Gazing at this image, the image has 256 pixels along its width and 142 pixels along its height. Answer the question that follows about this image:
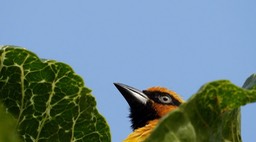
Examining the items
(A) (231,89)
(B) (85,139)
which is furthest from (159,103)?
(A) (231,89)

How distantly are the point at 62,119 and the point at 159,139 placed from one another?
0.72 meters

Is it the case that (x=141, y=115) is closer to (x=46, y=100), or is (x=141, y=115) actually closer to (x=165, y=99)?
(x=165, y=99)

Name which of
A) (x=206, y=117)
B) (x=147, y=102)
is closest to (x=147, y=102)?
(x=147, y=102)

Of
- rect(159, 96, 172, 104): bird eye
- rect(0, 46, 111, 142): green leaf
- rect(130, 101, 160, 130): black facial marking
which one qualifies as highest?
rect(159, 96, 172, 104): bird eye

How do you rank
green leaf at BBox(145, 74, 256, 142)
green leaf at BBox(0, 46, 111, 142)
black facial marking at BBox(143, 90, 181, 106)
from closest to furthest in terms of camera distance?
green leaf at BBox(145, 74, 256, 142)
green leaf at BBox(0, 46, 111, 142)
black facial marking at BBox(143, 90, 181, 106)

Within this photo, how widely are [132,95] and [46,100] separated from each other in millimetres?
4535

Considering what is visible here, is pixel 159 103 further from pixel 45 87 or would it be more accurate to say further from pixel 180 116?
pixel 180 116

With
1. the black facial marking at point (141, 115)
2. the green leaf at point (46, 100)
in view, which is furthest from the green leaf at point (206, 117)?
the black facial marking at point (141, 115)

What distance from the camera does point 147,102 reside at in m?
6.29

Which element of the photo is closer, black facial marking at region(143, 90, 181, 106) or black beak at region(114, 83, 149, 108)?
black beak at region(114, 83, 149, 108)

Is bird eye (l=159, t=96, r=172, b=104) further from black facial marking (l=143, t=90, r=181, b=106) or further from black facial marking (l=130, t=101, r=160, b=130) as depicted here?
black facial marking (l=130, t=101, r=160, b=130)

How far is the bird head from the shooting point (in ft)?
19.4

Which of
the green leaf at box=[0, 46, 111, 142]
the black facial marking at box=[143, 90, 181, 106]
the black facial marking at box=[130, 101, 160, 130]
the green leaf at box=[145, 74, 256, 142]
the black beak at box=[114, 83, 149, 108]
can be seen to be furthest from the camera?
the black facial marking at box=[143, 90, 181, 106]

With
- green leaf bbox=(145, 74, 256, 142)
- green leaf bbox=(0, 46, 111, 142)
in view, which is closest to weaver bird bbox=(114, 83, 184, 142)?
green leaf bbox=(0, 46, 111, 142)
